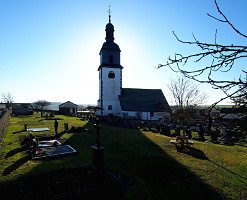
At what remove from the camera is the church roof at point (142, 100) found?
33.7 metres

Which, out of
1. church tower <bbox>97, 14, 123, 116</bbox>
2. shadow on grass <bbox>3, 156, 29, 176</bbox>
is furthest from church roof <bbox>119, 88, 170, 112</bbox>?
shadow on grass <bbox>3, 156, 29, 176</bbox>

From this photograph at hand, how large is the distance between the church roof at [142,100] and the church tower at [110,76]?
1784 millimetres

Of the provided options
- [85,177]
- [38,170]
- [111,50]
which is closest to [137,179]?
[85,177]

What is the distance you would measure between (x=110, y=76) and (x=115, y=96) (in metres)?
4.11

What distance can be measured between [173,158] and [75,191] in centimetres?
609

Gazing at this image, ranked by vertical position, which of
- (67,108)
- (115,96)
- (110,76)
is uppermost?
(110,76)

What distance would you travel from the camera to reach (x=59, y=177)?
6336 mm

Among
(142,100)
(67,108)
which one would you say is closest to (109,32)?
(142,100)

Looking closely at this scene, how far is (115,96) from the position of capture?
35.4 m

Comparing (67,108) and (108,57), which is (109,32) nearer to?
(108,57)

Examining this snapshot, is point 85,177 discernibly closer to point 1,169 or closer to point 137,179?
point 137,179

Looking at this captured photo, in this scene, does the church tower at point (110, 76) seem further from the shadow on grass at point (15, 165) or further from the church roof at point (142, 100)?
the shadow on grass at point (15, 165)

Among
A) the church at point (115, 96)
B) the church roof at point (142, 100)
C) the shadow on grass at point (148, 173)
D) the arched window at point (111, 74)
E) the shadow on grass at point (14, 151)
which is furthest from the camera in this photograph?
the arched window at point (111, 74)

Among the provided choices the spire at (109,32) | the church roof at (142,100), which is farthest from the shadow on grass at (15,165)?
the spire at (109,32)
